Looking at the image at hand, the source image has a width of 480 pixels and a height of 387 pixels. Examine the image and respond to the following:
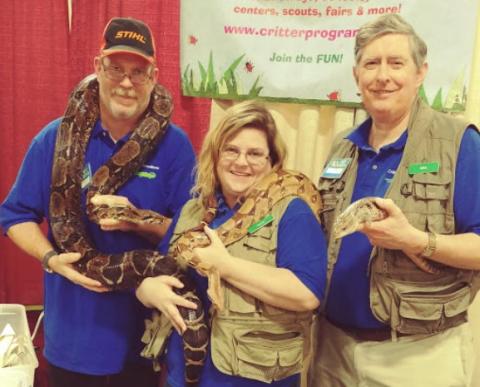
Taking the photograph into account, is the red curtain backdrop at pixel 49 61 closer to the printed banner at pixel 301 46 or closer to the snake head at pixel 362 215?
the printed banner at pixel 301 46

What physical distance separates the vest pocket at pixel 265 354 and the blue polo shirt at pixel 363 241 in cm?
29

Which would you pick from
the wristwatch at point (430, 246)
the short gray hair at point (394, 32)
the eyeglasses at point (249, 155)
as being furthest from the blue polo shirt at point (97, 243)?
the wristwatch at point (430, 246)

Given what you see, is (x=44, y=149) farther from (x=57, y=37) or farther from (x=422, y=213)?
(x=422, y=213)

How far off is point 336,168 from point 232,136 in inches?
19.8

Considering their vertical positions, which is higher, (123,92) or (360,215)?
(123,92)

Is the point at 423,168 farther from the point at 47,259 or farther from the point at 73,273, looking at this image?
the point at 47,259

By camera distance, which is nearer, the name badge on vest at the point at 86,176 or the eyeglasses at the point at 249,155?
the eyeglasses at the point at 249,155

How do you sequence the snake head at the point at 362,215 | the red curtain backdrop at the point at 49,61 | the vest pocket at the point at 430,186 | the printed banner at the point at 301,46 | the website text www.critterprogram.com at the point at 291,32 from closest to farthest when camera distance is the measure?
the snake head at the point at 362,215 < the vest pocket at the point at 430,186 < the printed banner at the point at 301,46 < the website text www.critterprogram.com at the point at 291,32 < the red curtain backdrop at the point at 49,61

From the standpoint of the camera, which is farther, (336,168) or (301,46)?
(301,46)

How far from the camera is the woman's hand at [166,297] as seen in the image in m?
1.75

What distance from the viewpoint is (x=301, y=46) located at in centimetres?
283

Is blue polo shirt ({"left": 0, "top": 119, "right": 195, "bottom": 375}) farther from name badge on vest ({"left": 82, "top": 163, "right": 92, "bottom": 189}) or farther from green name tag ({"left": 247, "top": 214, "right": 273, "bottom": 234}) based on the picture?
green name tag ({"left": 247, "top": 214, "right": 273, "bottom": 234})

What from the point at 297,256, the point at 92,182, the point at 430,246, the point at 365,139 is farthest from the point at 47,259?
the point at 430,246

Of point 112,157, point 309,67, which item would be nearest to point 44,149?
point 112,157
